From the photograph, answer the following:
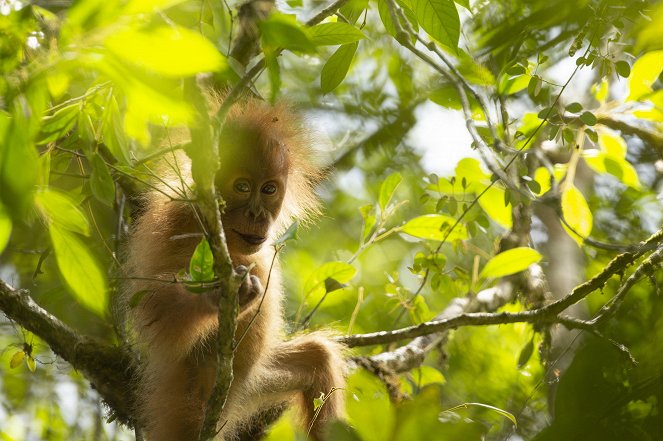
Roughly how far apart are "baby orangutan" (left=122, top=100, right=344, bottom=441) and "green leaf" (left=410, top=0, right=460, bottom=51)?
1542 millimetres

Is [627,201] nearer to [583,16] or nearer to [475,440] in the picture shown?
[583,16]

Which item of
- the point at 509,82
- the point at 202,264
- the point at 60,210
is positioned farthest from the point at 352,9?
the point at 60,210

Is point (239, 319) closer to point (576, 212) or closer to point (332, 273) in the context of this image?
point (332, 273)

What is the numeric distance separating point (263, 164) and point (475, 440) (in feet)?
10.1

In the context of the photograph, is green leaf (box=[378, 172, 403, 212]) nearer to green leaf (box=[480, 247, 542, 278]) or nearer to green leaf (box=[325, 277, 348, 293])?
green leaf (box=[325, 277, 348, 293])

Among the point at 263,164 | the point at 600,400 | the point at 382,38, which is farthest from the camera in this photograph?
the point at 382,38

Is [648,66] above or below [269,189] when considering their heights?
above

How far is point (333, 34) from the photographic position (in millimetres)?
2631

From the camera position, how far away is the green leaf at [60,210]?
2.17 metres

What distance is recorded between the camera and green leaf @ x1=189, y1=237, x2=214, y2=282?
2.45m

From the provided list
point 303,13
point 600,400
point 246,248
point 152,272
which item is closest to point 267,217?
point 246,248

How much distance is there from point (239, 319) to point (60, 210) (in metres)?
2.09

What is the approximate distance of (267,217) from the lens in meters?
4.30

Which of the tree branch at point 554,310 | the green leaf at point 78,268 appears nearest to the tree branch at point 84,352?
the green leaf at point 78,268
